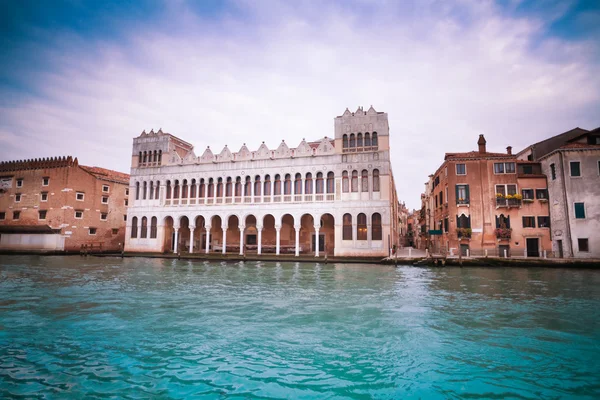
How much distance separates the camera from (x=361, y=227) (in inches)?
1093

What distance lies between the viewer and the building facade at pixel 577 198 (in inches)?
891

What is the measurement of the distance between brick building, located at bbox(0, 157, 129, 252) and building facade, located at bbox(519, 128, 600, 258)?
38056 millimetres

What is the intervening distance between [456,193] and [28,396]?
88.4 feet

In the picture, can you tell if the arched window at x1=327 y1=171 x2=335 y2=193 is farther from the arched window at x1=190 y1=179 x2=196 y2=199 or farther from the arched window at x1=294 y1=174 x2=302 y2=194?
the arched window at x1=190 y1=179 x2=196 y2=199

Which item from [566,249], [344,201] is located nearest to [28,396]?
[344,201]

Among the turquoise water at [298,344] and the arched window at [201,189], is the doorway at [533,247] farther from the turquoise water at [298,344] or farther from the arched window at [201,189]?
the arched window at [201,189]

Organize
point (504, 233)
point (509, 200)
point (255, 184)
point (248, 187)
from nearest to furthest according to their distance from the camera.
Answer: point (504, 233) → point (509, 200) → point (255, 184) → point (248, 187)

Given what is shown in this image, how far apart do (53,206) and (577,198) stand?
148 ft

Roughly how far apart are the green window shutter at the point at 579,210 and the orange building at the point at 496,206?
1726 mm

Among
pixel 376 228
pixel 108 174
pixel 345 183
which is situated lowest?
pixel 376 228

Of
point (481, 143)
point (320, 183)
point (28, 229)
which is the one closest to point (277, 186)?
point (320, 183)

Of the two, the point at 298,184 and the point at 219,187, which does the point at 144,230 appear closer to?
the point at 219,187

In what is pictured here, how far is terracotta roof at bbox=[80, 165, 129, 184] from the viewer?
36906 mm

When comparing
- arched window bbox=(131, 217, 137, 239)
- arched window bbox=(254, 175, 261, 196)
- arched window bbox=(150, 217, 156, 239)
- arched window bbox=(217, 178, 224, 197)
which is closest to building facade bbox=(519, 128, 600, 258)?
arched window bbox=(254, 175, 261, 196)
